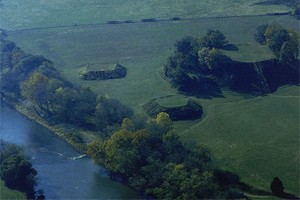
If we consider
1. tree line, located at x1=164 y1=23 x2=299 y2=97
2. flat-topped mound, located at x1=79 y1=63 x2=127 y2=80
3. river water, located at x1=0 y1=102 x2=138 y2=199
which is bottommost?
river water, located at x1=0 y1=102 x2=138 y2=199

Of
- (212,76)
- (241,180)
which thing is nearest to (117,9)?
(212,76)

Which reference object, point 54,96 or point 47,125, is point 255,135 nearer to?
point 54,96

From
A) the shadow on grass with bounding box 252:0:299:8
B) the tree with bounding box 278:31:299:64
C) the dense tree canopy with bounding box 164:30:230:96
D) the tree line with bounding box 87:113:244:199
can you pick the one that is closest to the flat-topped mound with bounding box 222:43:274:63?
the dense tree canopy with bounding box 164:30:230:96

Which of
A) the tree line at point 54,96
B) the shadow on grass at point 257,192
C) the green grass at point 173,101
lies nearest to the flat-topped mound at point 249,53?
the green grass at point 173,101

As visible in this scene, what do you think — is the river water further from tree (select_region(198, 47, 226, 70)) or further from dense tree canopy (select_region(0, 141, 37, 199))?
tree (select_region(198, 47, 226, 70))

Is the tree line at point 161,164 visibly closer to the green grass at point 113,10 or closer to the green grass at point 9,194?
the green grass at point 9,194


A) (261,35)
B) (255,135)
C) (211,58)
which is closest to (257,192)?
(255,135)

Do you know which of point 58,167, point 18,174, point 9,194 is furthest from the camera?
point 58,167
